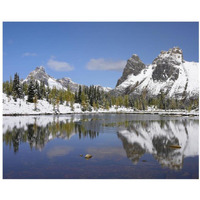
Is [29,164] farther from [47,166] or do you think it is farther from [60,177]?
[60,177]

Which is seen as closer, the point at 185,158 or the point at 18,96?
the point at 185,158

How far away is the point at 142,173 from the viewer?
1995 cm

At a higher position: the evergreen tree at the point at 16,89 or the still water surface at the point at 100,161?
the evergreen tree at the point at 16,89

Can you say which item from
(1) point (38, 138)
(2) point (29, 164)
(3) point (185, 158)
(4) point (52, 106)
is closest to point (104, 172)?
(2) point (29, 164)

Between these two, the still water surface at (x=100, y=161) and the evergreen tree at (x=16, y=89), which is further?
the evergreen tree at (x=16, y=89)

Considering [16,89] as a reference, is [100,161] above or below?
below

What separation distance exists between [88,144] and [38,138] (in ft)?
33.3

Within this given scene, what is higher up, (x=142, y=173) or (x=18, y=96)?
(x=18, y=96)

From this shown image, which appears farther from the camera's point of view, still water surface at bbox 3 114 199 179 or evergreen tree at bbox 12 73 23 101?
evergreen tree at bbox 12 73 23 101

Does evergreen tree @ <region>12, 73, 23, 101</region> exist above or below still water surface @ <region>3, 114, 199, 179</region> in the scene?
above

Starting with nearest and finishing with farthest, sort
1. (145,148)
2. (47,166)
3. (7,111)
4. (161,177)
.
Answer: (161,177) → (47,166) → (145,148) → (7,111)

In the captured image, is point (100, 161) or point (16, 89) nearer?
point (100, 161)
